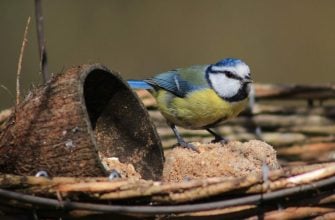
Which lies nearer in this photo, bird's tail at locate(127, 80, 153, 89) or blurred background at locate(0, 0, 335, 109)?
bird's tail at locate(127, 80, 153, 89)

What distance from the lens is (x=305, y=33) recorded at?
178 inches

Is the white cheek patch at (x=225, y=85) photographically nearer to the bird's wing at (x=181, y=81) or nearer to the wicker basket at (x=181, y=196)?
the bird's wing at (x=181, y=81)

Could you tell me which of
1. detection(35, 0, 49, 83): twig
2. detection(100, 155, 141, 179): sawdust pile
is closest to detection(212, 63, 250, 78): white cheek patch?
detection(100, 155, 141, 179): sawdust pile

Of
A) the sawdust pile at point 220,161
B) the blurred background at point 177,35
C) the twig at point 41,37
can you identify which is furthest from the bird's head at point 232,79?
the blurred background at point 177,35

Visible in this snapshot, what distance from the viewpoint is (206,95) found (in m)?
2.45

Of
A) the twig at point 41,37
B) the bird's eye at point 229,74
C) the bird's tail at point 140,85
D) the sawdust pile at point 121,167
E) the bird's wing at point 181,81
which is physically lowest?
the sawdust pile at point 121,167

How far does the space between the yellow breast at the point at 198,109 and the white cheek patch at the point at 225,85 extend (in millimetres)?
22

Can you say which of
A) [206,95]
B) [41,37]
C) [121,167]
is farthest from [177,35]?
[41,37]

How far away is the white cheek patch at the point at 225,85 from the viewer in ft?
7.91

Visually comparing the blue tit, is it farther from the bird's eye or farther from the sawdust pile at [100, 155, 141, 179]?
the sawdust pile at [100, 155, 141, 179]

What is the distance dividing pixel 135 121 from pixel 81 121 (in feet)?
1.62

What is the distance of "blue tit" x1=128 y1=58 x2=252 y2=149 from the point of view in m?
2.38

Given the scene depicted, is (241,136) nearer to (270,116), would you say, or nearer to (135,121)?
(270,116)

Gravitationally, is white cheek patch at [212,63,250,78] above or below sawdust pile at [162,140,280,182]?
above
